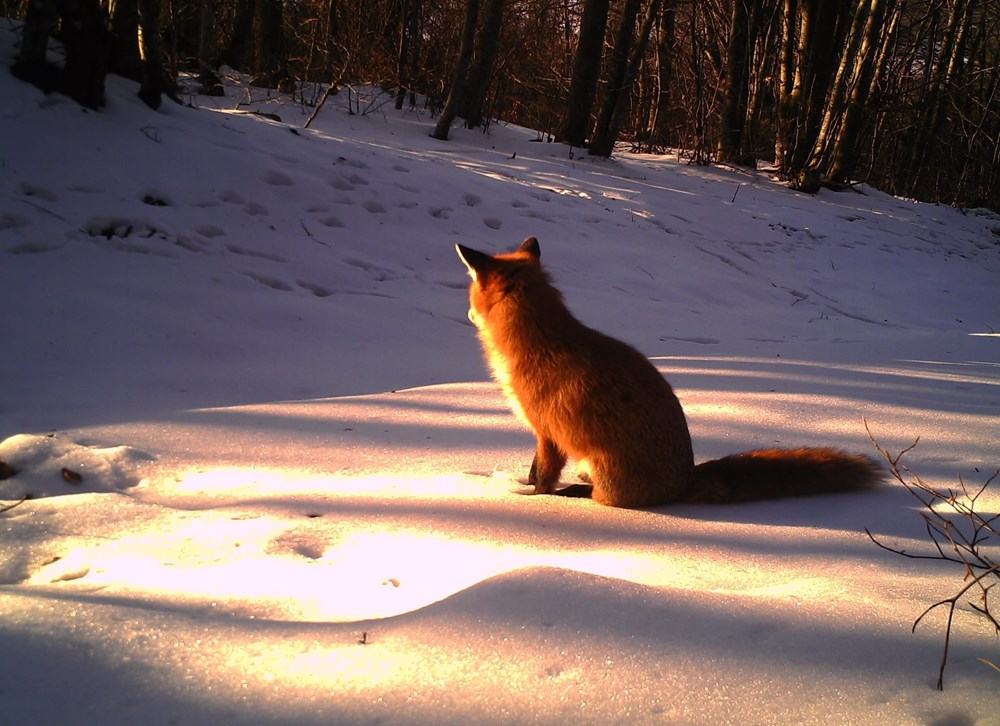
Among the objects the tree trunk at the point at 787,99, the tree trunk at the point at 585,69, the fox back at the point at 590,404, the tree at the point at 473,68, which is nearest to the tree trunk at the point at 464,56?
the tree at the point at 473,68

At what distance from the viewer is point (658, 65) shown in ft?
65.9

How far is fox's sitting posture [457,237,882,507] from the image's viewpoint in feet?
10.3

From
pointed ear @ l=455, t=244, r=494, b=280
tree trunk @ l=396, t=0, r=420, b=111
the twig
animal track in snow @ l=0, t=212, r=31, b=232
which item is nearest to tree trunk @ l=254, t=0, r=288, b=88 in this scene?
tree trunk @ l=396, t=0, r=420, b=111

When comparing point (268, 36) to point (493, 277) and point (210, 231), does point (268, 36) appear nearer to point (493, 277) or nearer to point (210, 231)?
point (210, 231)

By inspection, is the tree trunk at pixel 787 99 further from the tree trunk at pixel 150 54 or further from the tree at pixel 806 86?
the tree trunk at pixel 150 54

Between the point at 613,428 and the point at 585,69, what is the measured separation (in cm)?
1463

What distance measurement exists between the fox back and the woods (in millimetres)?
10722

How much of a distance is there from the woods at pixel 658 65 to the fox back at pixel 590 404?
35.2ft

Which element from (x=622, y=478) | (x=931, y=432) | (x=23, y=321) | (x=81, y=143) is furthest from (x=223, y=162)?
(x=931, y=432)

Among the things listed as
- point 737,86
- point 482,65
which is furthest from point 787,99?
point 482,65

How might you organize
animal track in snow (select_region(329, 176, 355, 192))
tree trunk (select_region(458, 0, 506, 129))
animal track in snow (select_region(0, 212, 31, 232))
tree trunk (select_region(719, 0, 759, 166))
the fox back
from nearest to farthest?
1. the fox back
2. animal track in snow (select_region(0, 212, 31, 232))
3. animal track in snow (select_region(329, 176, 355, 192))
4. tree trunk (select_region(458, 0, 506, 129))
5. tree trunk (select_region(719, 0, 759, 166))

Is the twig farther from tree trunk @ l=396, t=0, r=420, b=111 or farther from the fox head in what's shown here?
tree trunk @ l=396, t=0, r=420, b=111

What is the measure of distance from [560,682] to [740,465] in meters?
1.96

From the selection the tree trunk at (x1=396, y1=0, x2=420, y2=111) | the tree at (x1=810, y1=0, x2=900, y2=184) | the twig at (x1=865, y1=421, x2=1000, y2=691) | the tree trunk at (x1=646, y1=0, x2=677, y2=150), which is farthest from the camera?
the tree trunk at (x1=646, y1=0, x2=677, y2=150)
